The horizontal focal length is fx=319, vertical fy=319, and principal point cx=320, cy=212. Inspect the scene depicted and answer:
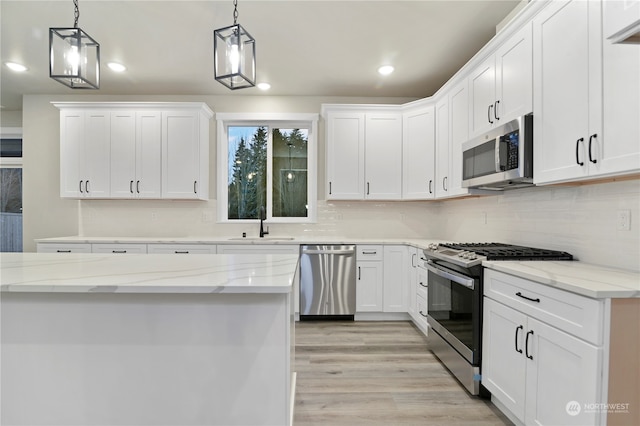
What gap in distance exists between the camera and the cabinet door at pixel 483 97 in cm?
247

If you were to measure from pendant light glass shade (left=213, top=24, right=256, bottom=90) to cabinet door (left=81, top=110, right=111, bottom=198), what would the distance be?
114 inches

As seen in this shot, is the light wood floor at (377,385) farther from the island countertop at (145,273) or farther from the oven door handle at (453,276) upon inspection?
the island countertop at (145,273)

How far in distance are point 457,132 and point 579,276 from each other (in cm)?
192

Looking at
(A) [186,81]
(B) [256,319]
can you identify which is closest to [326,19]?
(A) [186,81]

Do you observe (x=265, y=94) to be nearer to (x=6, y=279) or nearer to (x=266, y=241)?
(x=266, y=241)

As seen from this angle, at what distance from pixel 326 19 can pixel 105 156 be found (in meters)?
3.04

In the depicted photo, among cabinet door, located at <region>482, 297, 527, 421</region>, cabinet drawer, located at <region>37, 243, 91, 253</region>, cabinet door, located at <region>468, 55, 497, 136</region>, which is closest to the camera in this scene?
cabinet door, located at <region>482, 297, 527, 421</region>

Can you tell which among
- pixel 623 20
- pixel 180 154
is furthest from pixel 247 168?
pixel 623 20

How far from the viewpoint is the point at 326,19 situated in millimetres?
2613

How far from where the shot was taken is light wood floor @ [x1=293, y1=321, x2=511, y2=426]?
1945 mm

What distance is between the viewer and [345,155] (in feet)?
12.9

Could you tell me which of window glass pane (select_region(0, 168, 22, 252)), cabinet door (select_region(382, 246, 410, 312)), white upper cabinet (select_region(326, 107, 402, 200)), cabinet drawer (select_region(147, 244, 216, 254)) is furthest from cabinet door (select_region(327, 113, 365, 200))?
window glass pane (select_region(0, 168, 22, 252))

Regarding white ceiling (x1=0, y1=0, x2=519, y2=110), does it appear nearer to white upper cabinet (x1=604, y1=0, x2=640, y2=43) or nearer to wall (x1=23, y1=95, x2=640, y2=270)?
wall (x1=23, y1=95, x2=640, y2=270)

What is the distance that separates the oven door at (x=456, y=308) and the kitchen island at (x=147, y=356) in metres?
1.38
